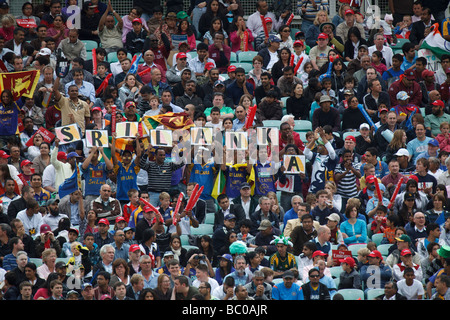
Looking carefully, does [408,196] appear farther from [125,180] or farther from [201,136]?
[125,180]

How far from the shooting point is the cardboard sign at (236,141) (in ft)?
54.4

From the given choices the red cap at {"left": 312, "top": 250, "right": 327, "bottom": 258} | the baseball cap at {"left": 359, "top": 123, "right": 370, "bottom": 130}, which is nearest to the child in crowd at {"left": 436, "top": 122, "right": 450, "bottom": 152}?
the baseball cap at {"left": 359, "top": 123, "right": 370, "bottom": 130}

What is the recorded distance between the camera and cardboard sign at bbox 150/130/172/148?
16.7 m

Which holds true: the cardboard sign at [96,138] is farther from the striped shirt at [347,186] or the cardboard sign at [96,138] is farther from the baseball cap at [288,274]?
the baseball cap at [288,274]

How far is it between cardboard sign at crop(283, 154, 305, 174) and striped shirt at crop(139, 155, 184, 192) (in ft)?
5.61

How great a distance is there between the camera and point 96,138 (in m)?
16.5

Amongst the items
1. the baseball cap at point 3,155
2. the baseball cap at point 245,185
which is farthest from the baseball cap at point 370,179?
the baseball cap at point 3,155

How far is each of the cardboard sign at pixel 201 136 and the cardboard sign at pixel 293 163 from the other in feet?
4.16

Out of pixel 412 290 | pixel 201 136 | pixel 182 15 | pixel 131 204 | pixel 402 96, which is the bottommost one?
pixel 412 290

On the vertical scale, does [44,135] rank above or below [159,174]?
above

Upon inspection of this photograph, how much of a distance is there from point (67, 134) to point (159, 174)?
1.68m

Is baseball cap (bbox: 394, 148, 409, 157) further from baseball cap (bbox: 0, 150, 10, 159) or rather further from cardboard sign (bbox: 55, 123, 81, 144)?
baseball cap (bbox: 0, 150, 10, 159)

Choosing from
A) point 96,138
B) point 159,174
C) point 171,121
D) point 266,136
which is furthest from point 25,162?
point 266,136
